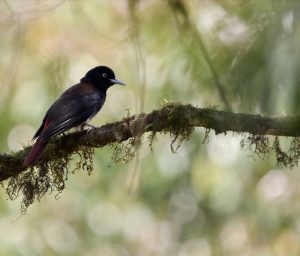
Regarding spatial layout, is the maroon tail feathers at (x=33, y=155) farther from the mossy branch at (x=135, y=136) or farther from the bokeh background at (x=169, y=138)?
the bokeh background at (x=169, y=138)

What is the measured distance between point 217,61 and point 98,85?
12.9 feet

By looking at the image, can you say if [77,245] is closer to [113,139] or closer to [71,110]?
→ [71,110]

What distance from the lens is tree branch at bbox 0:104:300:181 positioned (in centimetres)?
282

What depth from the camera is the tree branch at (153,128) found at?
111 inches

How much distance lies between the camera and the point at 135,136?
316cm

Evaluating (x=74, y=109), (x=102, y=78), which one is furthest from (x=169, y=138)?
(x=74, y=109)

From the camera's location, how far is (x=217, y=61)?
122 cm

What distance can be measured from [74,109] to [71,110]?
24 millimetres

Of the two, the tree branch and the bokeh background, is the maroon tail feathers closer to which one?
the tree branch

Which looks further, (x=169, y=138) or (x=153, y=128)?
(x=169, y=138)

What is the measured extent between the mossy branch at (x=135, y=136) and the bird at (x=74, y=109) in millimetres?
116

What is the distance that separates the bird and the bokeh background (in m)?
0.21

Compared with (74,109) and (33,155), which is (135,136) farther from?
(74,109)

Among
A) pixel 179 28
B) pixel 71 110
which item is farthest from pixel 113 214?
pixel 179 28
